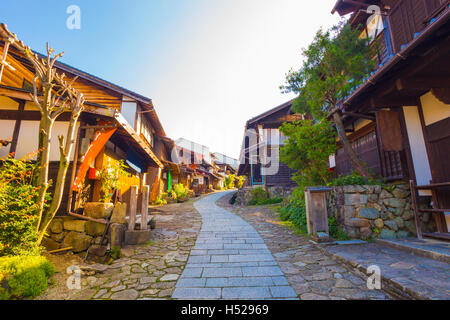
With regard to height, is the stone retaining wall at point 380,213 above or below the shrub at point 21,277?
above

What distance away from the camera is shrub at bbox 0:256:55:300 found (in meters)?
2.98

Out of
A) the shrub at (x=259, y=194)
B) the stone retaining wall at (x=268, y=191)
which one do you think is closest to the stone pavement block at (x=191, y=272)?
the shrub at (x=259, y=194)

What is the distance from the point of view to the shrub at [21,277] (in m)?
2.98

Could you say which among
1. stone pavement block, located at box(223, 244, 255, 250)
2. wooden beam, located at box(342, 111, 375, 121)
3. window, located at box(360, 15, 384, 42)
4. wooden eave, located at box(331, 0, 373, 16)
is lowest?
stone pavement block, located at box(223, 244, 255, 250)

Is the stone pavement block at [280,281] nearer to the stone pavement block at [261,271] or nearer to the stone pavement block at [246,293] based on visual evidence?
the stone pavement block at [261,271]

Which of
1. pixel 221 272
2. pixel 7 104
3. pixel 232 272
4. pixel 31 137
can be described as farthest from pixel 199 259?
pixel 7 104

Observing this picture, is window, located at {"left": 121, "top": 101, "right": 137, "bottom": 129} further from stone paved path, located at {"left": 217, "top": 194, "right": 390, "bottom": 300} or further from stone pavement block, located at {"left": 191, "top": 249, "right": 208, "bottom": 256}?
stone paved path, located at {"left": 217, "top": 194, "right": 390, "bottom": 300}

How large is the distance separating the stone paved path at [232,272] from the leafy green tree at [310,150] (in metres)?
3.40

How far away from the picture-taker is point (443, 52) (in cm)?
389

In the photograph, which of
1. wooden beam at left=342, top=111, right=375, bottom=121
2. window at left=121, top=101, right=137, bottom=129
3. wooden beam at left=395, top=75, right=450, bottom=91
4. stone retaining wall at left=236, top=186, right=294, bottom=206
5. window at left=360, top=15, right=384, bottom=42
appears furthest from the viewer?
stone retaining wall at left=236, top=186, right=294, bottom=206

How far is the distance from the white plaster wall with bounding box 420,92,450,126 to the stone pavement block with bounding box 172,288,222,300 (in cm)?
658

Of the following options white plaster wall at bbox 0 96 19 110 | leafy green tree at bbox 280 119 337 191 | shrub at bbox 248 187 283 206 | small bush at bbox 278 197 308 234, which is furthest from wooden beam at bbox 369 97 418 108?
white plaster wall at bbox 0 96 19 110
